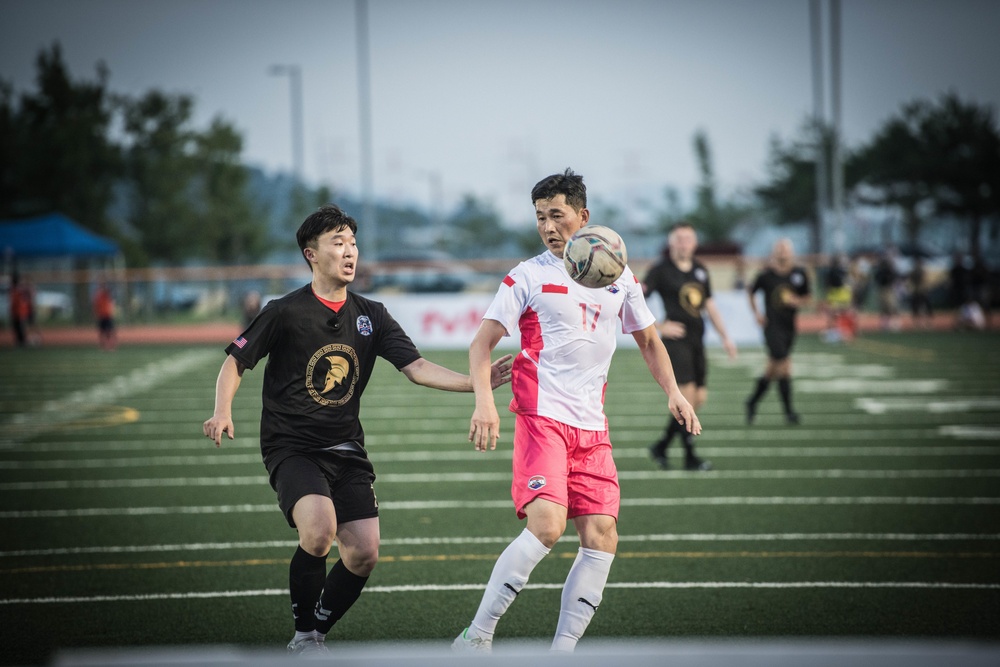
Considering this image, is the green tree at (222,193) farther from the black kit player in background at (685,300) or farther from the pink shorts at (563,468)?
the pink shorts at (563,468)

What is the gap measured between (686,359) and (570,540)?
2.67 metres

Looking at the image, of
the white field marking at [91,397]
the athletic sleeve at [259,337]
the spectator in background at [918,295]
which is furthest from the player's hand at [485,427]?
the spectator in background at [918,295]

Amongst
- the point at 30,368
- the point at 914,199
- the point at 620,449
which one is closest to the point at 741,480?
the point at 620,449

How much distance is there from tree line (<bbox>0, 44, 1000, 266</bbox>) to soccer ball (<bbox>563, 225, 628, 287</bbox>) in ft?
120

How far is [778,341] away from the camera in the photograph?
12641 millimetres

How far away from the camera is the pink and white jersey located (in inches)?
181

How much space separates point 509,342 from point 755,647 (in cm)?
2328

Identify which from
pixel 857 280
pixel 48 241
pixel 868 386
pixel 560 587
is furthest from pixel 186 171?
pixel 560 587

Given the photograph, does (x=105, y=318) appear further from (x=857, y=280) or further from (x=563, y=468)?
(x=563, y=468)

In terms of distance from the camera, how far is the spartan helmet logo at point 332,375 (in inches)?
188

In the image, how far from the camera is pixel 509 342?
24.9 metres

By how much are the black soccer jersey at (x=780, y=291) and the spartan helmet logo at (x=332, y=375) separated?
867 centimetres

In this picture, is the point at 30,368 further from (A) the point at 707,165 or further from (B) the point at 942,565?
(A) the point at 707,165

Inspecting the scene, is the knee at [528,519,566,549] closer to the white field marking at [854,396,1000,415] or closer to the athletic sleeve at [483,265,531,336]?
the athletic sleeve at [483,265,531,336]
